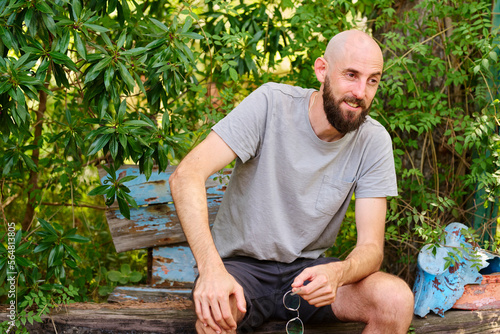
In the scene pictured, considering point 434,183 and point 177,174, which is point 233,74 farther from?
point 434,183

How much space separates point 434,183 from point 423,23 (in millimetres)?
968

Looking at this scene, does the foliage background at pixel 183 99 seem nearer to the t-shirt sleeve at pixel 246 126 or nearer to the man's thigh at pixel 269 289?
the t-shirt sleeve at pixel 246 126

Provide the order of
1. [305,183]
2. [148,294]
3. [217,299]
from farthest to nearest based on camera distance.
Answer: [148,294], [305,183], [217,299]

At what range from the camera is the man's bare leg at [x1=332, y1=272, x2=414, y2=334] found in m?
2.11

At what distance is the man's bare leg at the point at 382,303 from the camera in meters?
2.11

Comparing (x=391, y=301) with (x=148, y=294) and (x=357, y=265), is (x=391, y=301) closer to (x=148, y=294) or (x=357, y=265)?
(x=357, y=265)

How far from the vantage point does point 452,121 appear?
9.95 ft

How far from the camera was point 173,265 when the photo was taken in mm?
3008

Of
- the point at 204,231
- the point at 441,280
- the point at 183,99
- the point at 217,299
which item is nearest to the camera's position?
the point at 217,299

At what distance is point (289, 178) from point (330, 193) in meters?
0.21

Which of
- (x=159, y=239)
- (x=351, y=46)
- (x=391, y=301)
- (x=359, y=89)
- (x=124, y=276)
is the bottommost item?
(x=124, y=276)

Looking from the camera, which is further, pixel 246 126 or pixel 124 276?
pixel 124 276

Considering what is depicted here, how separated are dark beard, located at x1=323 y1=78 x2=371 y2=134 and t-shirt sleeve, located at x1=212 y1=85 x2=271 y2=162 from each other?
0.27 meters

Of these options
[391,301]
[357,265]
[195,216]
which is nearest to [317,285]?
[357,265]
